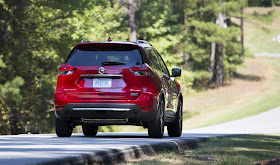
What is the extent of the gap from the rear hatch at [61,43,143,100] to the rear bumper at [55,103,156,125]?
16 centimetres

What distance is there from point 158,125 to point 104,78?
1.64 m

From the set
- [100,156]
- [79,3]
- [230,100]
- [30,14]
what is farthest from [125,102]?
[230,100]

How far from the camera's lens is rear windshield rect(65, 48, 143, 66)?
12.1 meters

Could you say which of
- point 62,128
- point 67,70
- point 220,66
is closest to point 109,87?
point 67,70

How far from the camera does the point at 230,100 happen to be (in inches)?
2014

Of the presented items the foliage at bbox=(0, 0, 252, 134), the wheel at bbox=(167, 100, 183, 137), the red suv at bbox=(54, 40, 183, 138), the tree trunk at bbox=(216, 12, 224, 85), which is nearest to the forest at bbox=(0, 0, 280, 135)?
the foliage at bbox=(0, 0, 252, 134)

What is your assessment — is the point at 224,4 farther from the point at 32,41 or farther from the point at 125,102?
the point at 125,102

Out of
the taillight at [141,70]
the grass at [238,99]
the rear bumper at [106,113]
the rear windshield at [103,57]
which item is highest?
the rear windshield at [103,57]

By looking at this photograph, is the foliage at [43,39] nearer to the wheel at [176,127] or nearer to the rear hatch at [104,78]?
the wheel at [176,127]

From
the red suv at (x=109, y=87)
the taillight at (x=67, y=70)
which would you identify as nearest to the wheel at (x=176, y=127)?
the red suv at (x=109, y=87)

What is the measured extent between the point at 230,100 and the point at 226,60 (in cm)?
893

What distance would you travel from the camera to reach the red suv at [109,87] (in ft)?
38.7

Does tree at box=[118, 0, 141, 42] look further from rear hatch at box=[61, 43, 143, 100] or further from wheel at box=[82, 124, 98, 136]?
rear hatch at box=[61, 43, 143, 100]

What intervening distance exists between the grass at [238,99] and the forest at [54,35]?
2.39m
